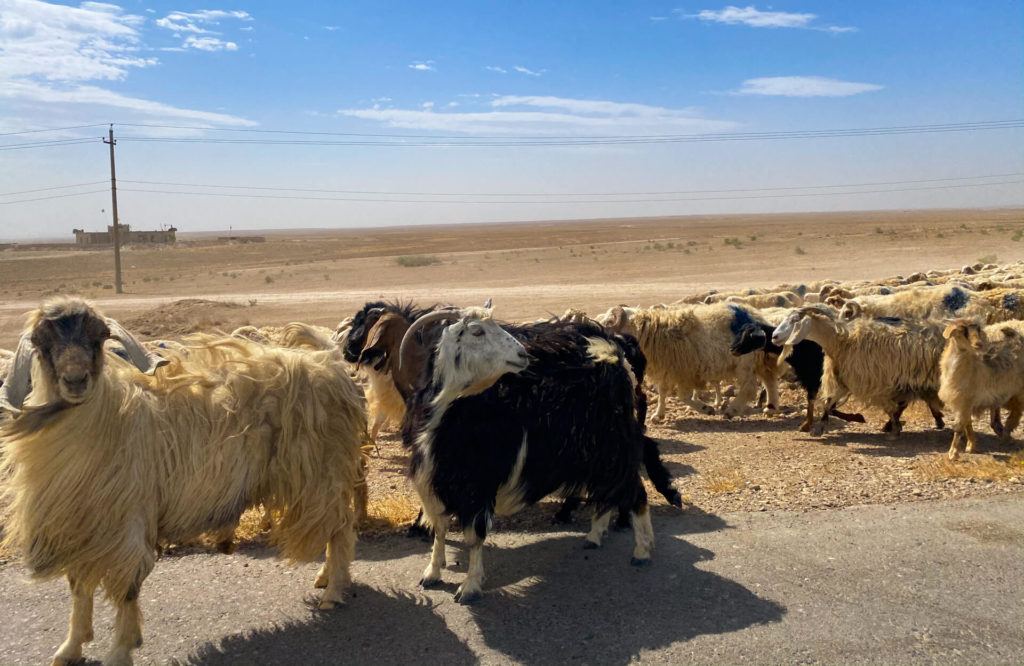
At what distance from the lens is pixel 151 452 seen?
14.9 ft

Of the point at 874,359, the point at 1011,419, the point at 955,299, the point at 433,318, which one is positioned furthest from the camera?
the point at 955,299

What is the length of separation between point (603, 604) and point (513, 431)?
131cm

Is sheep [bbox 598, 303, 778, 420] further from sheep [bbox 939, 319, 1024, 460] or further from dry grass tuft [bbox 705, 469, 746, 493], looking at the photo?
dry grass tuft [bbox 705, 469, 746, 493]

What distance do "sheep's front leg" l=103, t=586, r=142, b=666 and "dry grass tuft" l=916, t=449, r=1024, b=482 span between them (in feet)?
22.8

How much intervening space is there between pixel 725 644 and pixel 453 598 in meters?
1.81

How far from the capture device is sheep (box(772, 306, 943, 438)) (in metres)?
10.1

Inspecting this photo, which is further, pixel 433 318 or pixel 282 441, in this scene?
pixel 433 318

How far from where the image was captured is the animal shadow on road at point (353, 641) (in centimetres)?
453

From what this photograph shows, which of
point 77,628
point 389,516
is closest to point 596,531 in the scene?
point 389,516

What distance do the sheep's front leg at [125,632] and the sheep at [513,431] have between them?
1.86m

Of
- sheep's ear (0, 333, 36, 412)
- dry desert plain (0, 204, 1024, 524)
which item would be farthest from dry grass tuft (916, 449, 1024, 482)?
sheep's ear (0, 333, 36, 412)

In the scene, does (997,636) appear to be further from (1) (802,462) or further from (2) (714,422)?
(2) (714,422)

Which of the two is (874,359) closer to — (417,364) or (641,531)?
(641,531)

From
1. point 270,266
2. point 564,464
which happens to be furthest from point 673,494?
point 270,266
